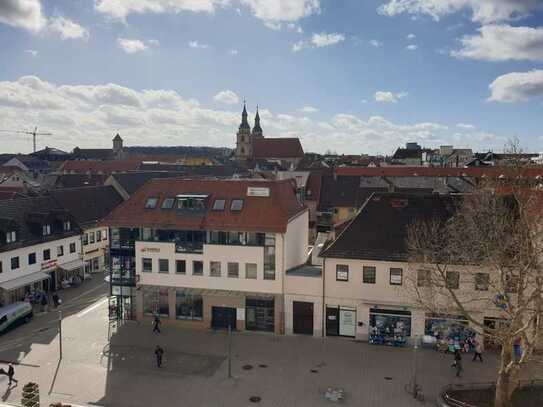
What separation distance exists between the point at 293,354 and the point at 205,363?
540cm

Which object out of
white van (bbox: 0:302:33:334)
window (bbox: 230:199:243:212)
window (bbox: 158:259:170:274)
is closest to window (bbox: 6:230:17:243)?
white van (bbox: 0:302:33:334)

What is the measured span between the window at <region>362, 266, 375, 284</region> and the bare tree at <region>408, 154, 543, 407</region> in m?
2.39

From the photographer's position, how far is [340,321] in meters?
32.8

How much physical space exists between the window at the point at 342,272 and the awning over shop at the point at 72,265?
26.8 m

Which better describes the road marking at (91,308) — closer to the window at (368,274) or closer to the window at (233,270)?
the window at (233,270)

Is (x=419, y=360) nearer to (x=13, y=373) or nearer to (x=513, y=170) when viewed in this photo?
(x=513, y=170)

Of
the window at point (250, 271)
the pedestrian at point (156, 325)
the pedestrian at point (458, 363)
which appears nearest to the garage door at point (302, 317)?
the window at point (250, 271)

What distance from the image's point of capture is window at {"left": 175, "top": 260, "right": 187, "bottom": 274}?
35094mm

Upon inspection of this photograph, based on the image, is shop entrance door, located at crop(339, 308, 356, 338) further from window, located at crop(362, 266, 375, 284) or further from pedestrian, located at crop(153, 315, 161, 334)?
pedestrian, located at crop(153, 315, 161, 334)

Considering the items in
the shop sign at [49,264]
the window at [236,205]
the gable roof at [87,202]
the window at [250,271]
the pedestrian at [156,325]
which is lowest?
the pedestrian at [156,325]

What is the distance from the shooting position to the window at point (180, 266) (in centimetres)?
3509

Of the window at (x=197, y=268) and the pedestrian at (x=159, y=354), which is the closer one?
the pedestrian at (x=159, y=354)

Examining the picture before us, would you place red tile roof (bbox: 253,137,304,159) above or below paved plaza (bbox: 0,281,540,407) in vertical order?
above

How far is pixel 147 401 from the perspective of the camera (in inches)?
965
